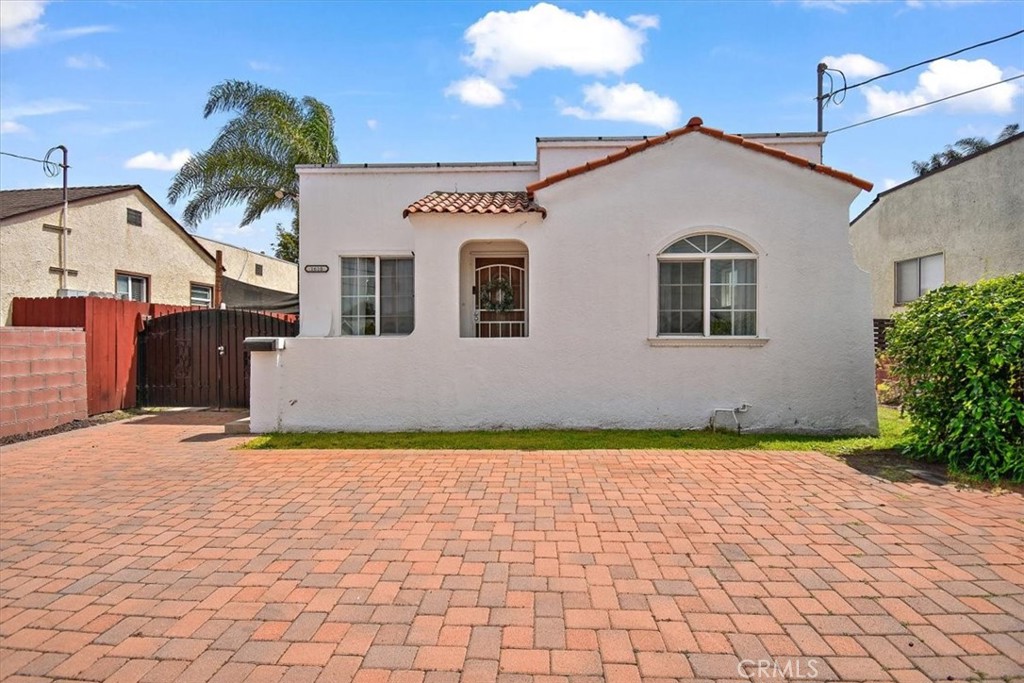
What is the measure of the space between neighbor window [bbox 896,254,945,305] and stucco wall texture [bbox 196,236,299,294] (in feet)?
65.6

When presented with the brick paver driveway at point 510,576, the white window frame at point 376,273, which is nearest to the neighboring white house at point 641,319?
the white window frame at point 376,273

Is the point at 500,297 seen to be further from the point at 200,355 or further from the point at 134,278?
the point at 134,278

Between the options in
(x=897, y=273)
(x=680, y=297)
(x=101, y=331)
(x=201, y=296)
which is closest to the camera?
(x=680, y=297)

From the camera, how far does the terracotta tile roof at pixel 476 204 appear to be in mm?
9570

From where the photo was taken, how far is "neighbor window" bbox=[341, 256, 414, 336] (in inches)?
444

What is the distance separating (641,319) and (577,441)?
238 cm

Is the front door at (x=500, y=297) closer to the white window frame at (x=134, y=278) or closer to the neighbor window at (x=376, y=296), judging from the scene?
the neighbor window at (x=376, y=296)

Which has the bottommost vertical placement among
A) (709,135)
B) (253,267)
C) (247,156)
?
(253,267)

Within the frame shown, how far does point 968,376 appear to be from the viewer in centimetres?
685

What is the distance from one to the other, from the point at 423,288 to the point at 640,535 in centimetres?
599

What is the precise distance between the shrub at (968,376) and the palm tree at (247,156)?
638 inches

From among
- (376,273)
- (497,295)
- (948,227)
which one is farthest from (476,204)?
(948,227)

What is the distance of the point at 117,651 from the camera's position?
3.36 m

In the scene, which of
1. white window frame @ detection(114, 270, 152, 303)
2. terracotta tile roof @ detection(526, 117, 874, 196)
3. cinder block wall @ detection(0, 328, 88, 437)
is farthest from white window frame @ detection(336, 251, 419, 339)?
white window frame @ detection(114, 270, 152, 303)
